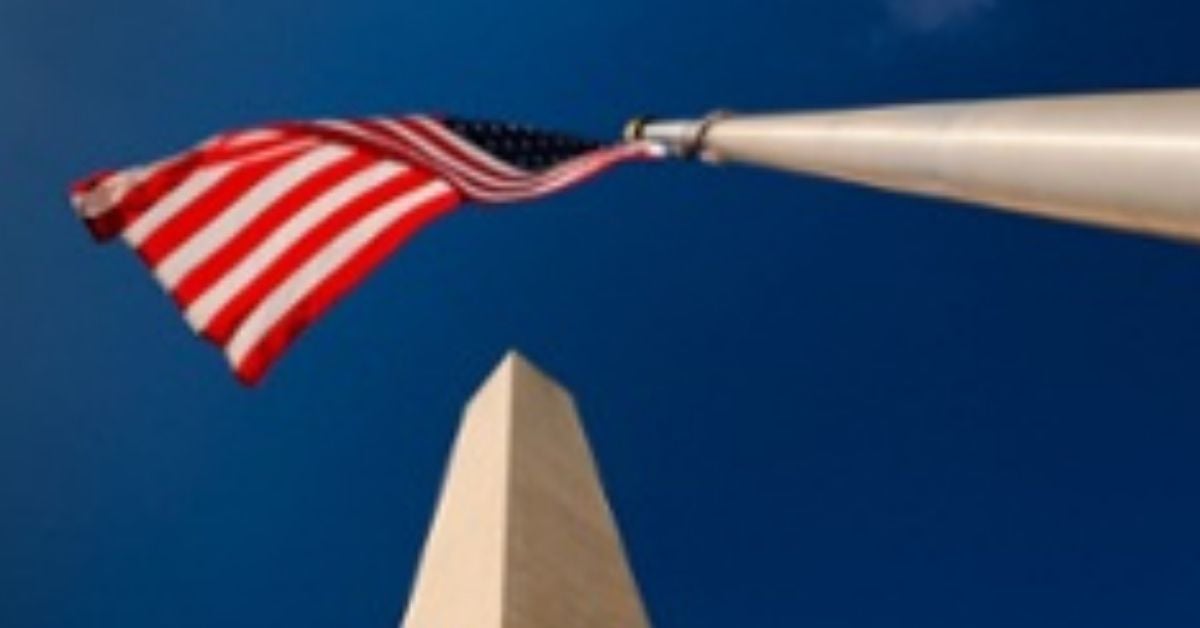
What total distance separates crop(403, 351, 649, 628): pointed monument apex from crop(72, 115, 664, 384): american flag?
5189 millimetres

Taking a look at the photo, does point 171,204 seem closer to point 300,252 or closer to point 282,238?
point 282,238

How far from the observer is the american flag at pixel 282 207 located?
13086 mm

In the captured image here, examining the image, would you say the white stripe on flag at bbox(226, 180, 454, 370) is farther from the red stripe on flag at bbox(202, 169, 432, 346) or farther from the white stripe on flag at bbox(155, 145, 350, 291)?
the white stripe on flag at bbox(155, 145, 350, 291)

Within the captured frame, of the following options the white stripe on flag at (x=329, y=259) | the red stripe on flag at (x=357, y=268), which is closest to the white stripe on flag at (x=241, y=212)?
the white stripe on flag at (x=329, y=259)

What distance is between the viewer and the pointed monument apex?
18.4 metres

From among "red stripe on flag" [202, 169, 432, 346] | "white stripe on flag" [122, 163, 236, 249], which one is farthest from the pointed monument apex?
"white stripe on flag" [122, 163, 236, 249]

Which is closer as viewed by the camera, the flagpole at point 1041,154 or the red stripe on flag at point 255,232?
the flagpole at point 1041,154

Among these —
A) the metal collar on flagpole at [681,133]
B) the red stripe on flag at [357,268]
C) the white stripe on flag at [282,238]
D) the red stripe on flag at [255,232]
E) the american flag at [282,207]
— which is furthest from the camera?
the red stripe on flag at [255,232]

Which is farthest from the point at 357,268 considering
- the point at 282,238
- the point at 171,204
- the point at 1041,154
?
the point at 1041,154

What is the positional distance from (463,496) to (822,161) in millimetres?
15239

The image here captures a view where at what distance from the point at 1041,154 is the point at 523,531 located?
1448cm

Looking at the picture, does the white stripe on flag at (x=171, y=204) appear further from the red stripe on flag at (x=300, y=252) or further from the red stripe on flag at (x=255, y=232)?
the red stripe on flag at (x=300, y=252)

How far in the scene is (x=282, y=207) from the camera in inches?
551

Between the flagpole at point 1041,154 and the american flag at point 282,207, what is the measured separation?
5.49 metres
